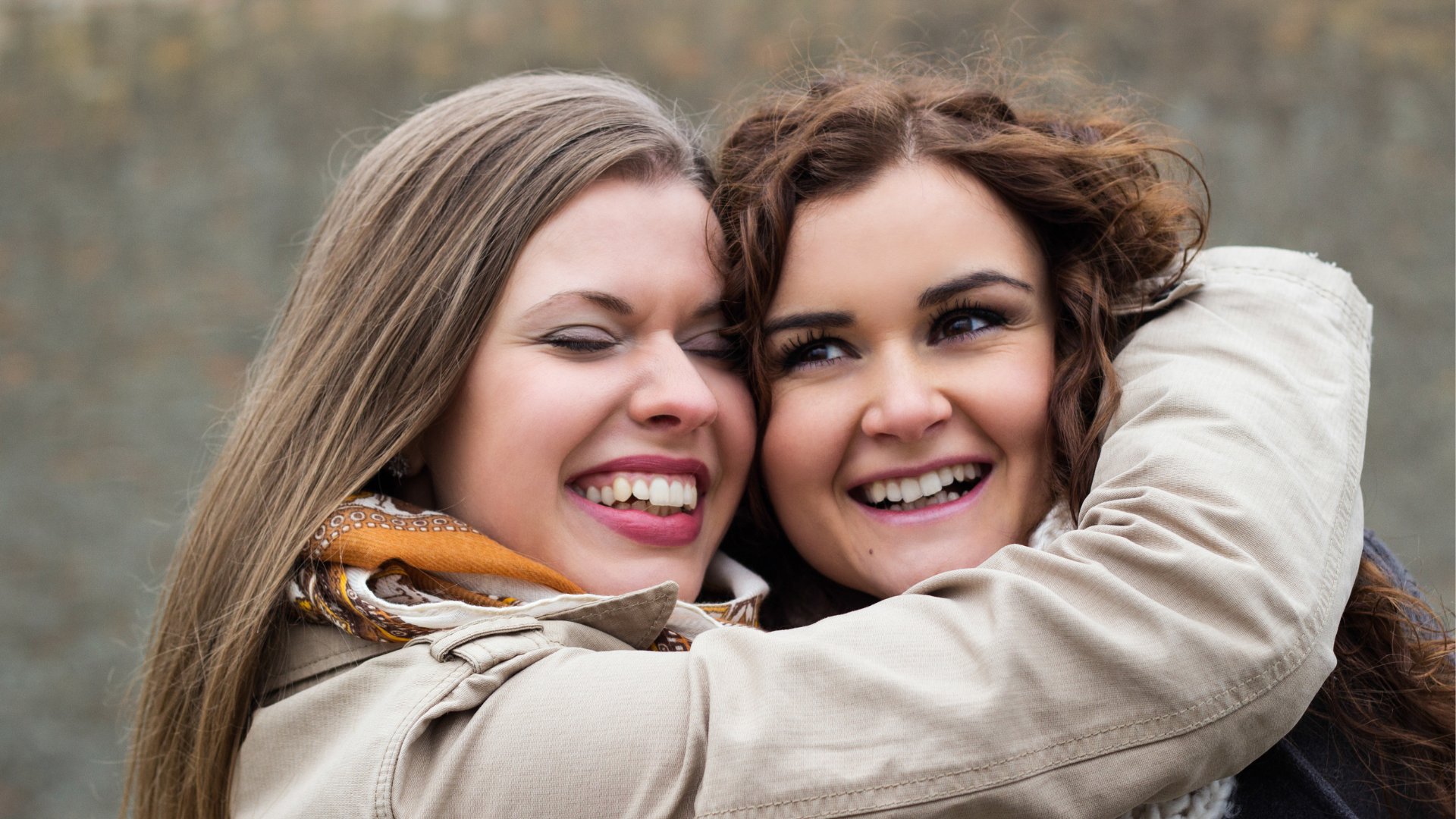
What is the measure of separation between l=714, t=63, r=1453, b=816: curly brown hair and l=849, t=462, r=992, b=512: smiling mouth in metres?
0.16

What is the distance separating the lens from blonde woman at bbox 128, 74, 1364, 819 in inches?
65.9

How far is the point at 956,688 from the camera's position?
5.54 ft

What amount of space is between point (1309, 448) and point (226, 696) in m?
1.85

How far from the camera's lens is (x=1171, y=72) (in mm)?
7750

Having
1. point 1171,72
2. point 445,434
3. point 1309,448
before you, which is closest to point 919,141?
point 1309,448

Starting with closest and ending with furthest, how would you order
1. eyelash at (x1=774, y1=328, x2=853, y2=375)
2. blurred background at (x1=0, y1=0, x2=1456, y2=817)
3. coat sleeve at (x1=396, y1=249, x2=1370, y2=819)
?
1. coat sleeve at (x1=396, y1=249, x2=1370, y2=819)
2. eyelash at (x1=774, y1=328, x2=853, y2=375)
3. blurred background at (x1=0, y1=0, x2=1456, y2=817)

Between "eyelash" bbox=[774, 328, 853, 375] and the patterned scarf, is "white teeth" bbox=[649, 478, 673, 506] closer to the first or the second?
the patterned scarf

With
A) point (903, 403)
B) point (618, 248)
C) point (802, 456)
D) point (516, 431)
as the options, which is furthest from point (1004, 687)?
point (618, 248)

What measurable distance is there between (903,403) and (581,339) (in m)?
0.59

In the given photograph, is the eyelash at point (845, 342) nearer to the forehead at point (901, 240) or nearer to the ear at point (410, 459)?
the forehead at point (901, 240)

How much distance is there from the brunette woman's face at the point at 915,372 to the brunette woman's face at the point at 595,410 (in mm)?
207

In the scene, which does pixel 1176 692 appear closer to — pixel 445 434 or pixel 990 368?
pixel 990 368

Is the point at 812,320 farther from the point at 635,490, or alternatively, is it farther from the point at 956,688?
the point at 956,688

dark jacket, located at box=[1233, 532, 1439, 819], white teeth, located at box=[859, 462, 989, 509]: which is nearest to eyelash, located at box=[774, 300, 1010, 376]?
white teeth, located at box=[859, 462, 989, 509]
